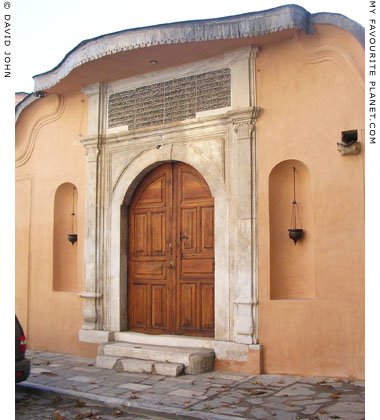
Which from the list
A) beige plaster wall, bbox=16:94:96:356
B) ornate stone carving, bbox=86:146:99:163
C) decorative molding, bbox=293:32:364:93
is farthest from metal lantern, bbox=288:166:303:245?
beige plaster wall, bbox=16:94:96:356

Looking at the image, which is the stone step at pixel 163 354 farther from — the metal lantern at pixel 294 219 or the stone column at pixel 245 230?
the metal lantern at pixel 294 219

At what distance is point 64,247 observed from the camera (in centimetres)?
948

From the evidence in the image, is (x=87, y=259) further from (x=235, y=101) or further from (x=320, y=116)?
(x=320, y=116)

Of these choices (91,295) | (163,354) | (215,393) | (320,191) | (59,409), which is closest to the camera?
(59,409)

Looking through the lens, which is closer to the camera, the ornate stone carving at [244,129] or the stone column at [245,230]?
the stone column at [245,230]

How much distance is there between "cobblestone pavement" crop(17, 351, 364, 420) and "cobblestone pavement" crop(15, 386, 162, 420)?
0.22ft

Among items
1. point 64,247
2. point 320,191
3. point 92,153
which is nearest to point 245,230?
point 320,191

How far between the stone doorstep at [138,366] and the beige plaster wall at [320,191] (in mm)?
1160

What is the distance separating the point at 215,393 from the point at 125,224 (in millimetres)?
3315

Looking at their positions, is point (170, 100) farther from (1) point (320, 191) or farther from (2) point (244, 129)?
(1) point (320, 191)

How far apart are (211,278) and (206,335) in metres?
0.79

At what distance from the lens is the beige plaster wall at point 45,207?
895 cm

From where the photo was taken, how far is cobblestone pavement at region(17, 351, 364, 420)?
5254mm

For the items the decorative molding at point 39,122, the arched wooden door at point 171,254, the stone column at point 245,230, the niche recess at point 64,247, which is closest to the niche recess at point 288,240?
the stone column at point 245,230
